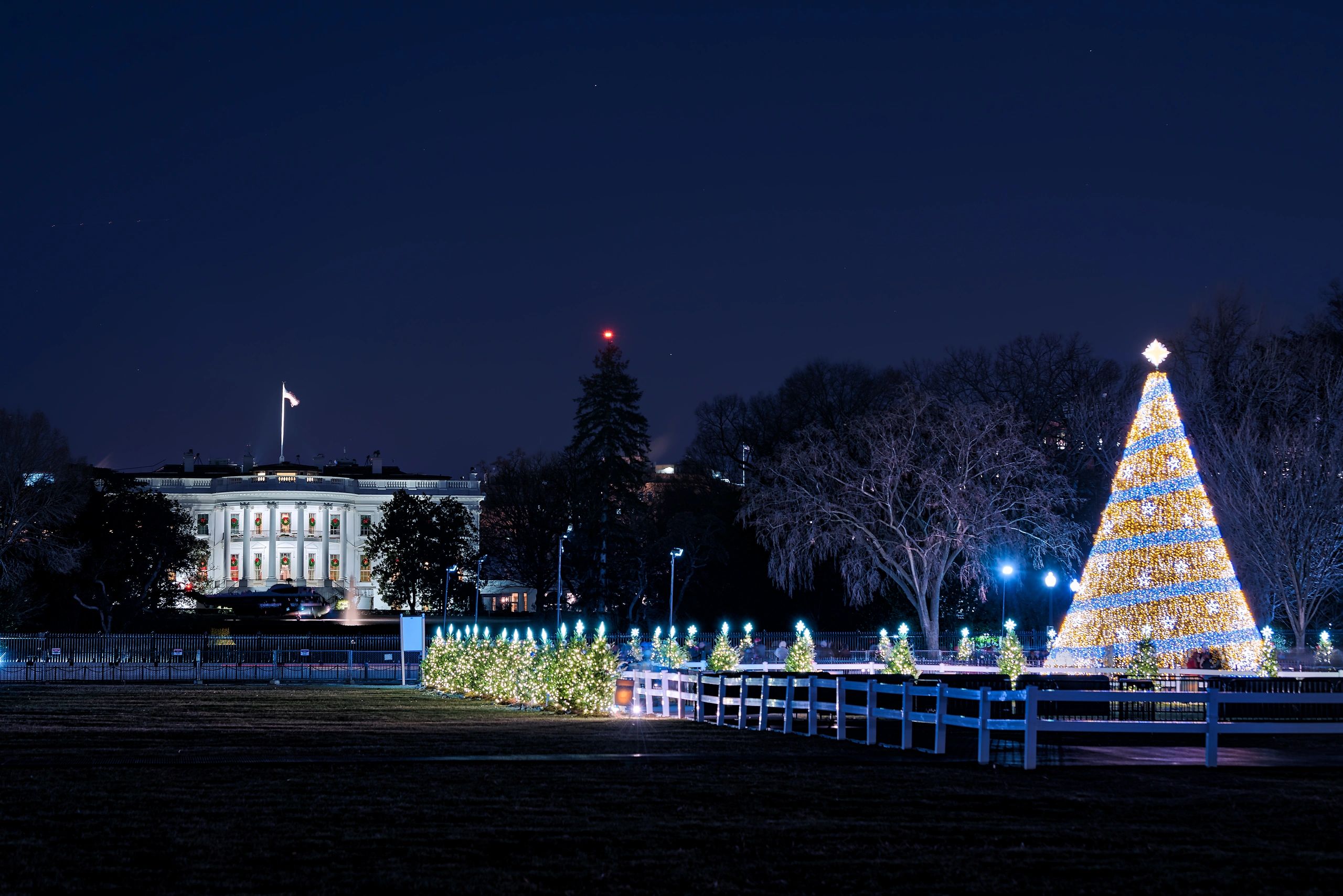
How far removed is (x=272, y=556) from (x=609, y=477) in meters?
55.5

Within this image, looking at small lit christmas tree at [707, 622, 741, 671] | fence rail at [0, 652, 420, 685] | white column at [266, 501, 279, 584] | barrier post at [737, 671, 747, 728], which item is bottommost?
fence rail at [0, 652, 420, 685]

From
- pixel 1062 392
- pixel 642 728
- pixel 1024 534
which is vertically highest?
pixel 1062 392

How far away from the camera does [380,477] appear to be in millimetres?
139125

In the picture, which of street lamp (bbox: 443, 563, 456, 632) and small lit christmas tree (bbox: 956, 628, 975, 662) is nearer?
small lit christmas tree (bbox: 956, 628, 975, 662)

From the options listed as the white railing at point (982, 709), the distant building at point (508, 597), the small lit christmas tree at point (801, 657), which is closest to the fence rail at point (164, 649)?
the small lit christmas tree at point (801, 657)

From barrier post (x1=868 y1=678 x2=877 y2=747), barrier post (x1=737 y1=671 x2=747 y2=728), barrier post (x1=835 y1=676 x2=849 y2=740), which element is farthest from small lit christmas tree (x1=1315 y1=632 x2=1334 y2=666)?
barrier post (x1=868 y1=678 x2=877 y2=747)

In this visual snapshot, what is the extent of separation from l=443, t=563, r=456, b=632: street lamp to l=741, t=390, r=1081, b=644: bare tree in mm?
25669

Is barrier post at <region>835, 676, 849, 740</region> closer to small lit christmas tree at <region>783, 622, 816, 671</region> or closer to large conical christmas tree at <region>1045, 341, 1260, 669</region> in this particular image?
large conical christmas tree at <region>1045, 341, 1260, 669</region>

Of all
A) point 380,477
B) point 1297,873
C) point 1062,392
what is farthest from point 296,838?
point 380,477

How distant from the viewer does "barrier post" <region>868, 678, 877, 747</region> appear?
63.2 feet

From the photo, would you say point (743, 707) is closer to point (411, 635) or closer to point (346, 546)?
point (411, 635)

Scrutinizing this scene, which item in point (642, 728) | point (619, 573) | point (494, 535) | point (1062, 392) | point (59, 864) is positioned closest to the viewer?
→ point (59, 864)

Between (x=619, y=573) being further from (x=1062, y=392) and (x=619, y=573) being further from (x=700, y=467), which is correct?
(x=1062, y=392)

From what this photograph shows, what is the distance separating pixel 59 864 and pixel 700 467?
79.6 meters
